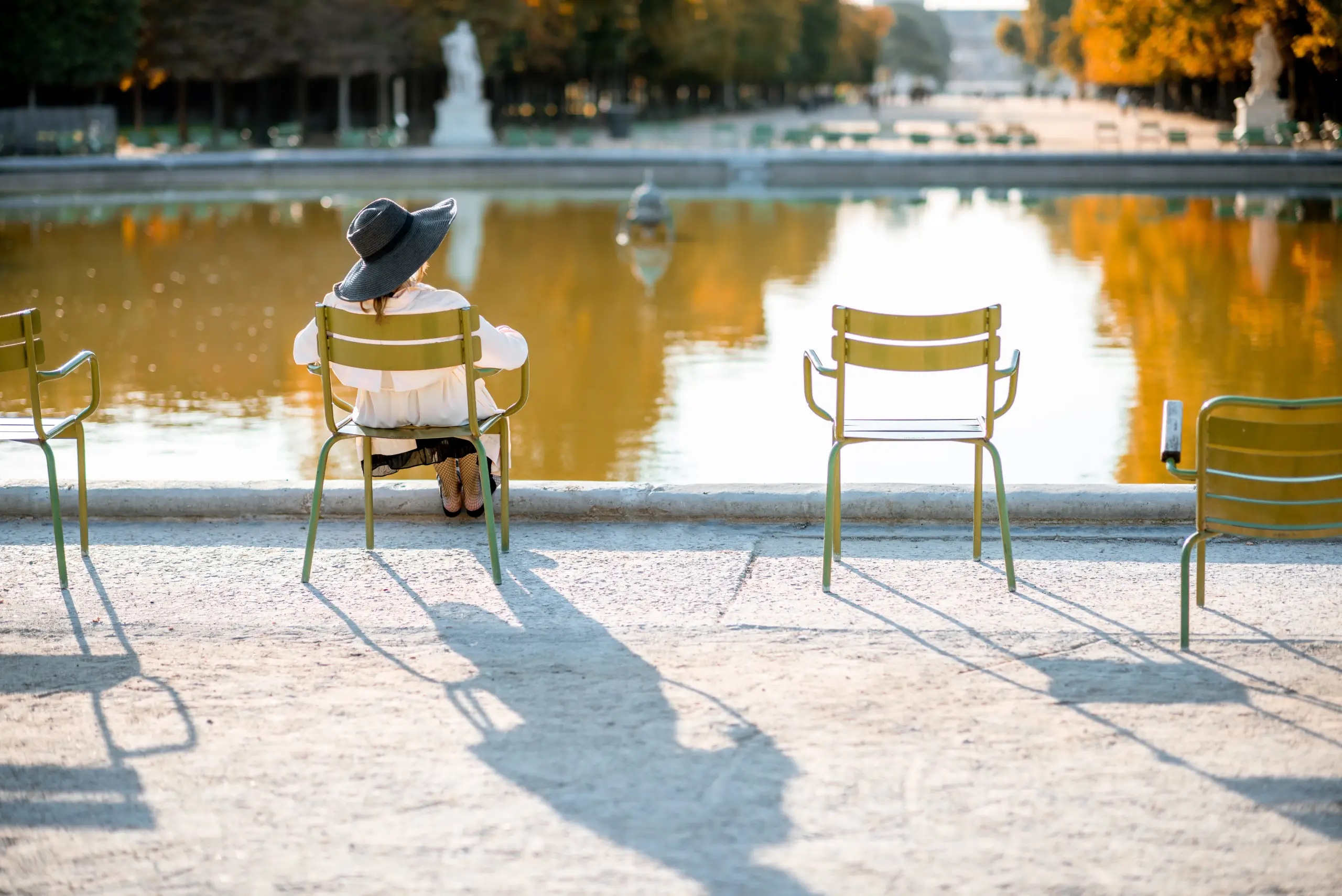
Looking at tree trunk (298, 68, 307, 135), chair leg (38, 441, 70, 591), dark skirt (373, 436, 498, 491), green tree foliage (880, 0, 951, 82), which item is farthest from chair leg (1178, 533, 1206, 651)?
green tree foliage (880, 0, 951, 82)

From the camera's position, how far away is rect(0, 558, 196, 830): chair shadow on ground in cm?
388

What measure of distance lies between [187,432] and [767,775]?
8474 mm

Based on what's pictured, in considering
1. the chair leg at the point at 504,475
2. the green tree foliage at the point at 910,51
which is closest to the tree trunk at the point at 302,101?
the chair leg at the point at 504,475

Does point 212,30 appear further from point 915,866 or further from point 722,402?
point 915,866

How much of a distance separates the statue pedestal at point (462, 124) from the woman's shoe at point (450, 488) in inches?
1626

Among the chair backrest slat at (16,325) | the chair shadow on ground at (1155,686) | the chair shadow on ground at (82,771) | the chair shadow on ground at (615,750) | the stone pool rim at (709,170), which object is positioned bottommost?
the chair shadow on ground at (82,771)

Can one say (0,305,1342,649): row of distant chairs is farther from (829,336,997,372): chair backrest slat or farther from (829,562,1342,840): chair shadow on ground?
(829,562,1342,840): chair shadow on ground

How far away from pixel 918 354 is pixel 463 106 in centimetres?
4296

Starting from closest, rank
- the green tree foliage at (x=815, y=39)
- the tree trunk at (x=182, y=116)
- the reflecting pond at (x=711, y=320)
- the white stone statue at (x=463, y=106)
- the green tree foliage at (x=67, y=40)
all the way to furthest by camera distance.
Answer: the reflecting pond at (x=711, y=320) < the green tree foliage at (x=67, y=40) < the tree trunk at (x=182, y=116) < the white stone statue at (x=463, y=106) < the green tree foliage at (x=815, y=39)

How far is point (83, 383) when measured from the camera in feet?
45.4

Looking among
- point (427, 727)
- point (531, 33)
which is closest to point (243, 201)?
point (531, 33)

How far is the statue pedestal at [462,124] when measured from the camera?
47031 millimetres

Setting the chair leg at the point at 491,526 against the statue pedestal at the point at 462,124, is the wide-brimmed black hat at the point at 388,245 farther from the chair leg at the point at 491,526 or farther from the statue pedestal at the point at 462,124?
the statue pedestal at the point at 462,124

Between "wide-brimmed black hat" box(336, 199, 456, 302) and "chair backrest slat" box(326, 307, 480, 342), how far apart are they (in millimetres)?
359
